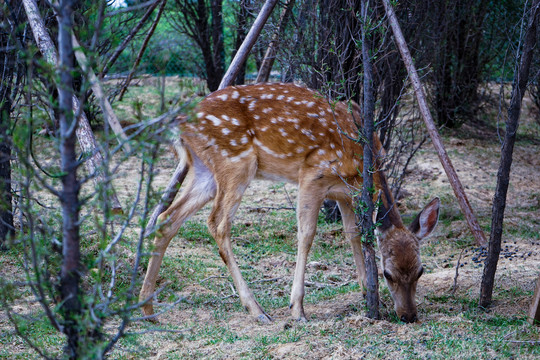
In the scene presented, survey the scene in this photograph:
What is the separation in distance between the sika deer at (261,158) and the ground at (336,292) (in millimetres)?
451

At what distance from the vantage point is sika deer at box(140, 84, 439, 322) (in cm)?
533

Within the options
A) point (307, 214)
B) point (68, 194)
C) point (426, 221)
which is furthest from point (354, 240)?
point (68, 194)

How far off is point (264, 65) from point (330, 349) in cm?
473

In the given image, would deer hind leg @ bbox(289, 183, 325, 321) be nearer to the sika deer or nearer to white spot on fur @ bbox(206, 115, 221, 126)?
the sika deer

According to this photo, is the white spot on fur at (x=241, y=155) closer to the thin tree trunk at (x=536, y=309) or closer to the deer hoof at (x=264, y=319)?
the deer hoof at (x=264, y=319)

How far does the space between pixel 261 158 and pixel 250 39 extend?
1529mm

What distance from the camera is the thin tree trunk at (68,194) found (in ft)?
7.73

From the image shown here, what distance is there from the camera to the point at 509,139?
452 centimetres

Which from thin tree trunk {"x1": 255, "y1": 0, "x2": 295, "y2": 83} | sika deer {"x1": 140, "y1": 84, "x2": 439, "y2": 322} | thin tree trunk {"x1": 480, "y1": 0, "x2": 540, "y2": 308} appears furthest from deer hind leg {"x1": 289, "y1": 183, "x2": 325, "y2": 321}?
thin tree trunk {"x1": 255, "y1": 0, "x2": 295, "y2": 83}

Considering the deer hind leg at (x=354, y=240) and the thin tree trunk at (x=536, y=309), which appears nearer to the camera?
the thin tree trunk at (x=536, y=309)

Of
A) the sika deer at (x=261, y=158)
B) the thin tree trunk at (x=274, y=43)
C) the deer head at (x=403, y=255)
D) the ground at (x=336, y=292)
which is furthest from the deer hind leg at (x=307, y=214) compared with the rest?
the thin tree trunk at (x=274, y=43)

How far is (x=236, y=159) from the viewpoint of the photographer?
17.7 feet

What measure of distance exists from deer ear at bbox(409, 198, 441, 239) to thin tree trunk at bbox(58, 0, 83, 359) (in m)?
3.22

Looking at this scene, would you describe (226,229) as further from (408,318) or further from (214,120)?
(408,318)
